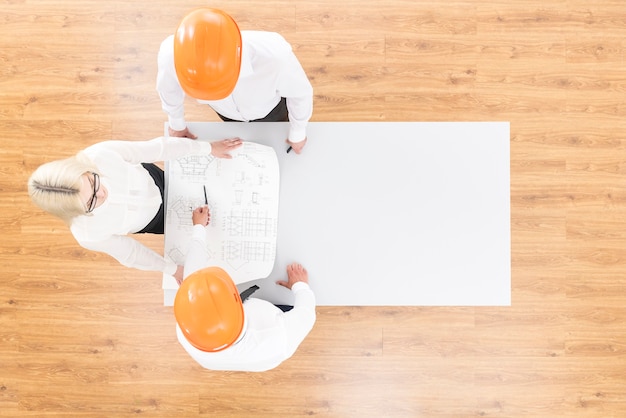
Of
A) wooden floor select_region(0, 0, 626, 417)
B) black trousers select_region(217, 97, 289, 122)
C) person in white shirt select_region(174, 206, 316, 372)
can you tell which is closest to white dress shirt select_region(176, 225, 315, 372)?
person in white shirt select_region(174, 206, 316, 372)

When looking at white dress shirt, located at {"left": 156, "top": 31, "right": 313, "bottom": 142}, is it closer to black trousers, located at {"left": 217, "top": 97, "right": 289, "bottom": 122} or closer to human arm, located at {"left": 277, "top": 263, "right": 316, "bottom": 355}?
black trousers, located at {"left": 217, "top": 97, "right": 289, "bottom": 122}

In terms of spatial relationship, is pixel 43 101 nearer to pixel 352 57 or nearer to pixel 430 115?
pixel 352 57

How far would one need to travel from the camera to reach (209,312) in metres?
1.23

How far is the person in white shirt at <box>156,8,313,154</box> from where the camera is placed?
1170 millimetres

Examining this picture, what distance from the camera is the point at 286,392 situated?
90.1 inches

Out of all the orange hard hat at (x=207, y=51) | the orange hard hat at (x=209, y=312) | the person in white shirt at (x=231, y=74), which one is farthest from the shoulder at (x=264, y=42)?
the orange hard hat at (x=209, y=312)

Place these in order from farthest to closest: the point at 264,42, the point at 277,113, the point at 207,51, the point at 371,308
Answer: the point at 371,308, the point at 277,113, the point at 264,42, the point at 207,51

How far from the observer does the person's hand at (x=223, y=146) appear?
158 centimetres

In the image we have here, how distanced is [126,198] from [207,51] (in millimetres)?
549

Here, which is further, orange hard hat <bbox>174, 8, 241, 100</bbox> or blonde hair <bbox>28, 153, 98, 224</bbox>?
blonde hair <bbox>28, 153, 98, 224</bbox>

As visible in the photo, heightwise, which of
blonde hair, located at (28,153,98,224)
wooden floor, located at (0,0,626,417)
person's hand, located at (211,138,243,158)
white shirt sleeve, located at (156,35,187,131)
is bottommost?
wooden floor, located at (0,0,626,417)

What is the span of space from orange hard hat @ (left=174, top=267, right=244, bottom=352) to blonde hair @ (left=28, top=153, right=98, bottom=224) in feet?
1.20

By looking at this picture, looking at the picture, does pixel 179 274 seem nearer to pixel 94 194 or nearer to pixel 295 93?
pixel 94 194

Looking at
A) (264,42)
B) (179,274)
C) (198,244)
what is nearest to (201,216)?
(198,244)
